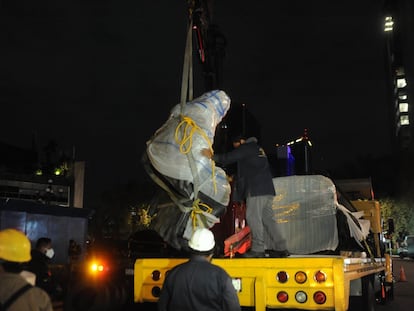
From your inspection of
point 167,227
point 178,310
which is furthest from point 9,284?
point 167,227

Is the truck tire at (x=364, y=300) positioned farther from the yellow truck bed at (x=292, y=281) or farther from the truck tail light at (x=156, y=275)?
the truck tail light at (x=156, y=275)

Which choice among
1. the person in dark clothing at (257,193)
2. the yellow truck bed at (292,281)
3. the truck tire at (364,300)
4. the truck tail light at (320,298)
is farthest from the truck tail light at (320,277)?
the truck tire at (364,300)

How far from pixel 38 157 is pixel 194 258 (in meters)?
69.0

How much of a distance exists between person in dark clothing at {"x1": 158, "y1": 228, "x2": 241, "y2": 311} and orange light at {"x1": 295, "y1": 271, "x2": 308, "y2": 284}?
1.57m

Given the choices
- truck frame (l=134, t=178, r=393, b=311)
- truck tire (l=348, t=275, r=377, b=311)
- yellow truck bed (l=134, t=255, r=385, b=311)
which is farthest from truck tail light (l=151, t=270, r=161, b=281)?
truck tire (l=348, t=275, r=377, b=311)

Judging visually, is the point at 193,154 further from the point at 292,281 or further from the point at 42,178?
the point at 42,178

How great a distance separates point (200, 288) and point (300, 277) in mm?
1781

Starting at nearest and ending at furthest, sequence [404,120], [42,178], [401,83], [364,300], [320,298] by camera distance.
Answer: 1. [320,298]
2. [364,300]
3. [42,178]
4. [404,120]
5. [401,83]

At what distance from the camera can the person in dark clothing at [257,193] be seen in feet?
19.2

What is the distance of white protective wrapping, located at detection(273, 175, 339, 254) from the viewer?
21.0 ft

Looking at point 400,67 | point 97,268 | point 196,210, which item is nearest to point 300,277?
point 196,210

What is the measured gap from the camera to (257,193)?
5.91 m

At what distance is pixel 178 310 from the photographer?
3.74 metres

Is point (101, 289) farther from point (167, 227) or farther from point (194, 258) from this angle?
point (194, 258)
